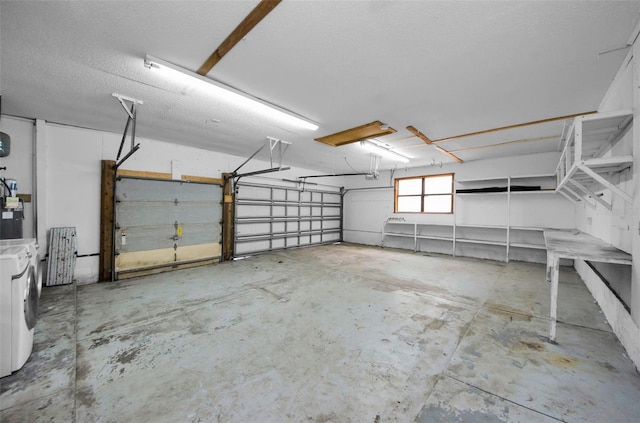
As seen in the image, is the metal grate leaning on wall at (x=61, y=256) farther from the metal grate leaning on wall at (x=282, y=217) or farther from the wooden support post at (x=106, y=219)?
the metal grate leaning on wall at (x=282, y=217)

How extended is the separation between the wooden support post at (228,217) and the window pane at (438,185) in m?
5.87

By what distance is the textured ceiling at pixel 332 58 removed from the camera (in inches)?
65.2

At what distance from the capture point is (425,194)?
25.3 feet

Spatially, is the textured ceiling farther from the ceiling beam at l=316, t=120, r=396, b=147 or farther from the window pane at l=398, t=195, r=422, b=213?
the window pane at l=398, t=195, r=422, b=213

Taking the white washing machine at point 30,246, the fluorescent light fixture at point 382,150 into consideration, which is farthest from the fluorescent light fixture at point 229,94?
the white washing machine at point 30,246

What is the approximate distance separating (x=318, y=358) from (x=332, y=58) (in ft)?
8.70

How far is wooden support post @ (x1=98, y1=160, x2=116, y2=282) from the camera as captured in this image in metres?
4.25

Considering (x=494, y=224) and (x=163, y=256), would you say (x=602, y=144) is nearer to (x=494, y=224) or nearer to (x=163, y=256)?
(x=494, y=224)

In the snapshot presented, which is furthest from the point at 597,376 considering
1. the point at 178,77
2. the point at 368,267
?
the point at 178,77

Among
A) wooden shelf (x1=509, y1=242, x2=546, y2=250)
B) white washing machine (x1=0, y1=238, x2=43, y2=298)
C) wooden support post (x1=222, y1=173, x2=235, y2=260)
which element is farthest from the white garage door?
wooden shelf (x1=509, y1=242, x2=546, y2=250)

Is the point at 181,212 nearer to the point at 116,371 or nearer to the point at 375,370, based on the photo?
the point at 116,371

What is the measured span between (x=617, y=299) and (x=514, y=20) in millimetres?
2790

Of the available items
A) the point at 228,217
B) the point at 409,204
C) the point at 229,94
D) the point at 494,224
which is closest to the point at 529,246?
the point at 494,224

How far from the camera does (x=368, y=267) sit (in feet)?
17.6
